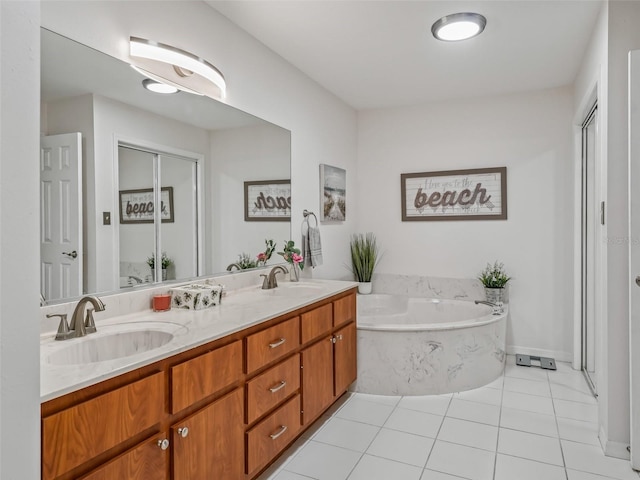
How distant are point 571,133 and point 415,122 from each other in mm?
1367

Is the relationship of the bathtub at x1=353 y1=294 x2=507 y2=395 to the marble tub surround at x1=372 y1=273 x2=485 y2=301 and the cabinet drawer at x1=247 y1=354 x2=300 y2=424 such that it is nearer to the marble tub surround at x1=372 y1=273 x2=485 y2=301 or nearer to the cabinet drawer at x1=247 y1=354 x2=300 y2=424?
the marble tub surround at x1=372 y1=273 x2=485 y2=301

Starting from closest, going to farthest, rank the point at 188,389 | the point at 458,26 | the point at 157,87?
the point at 188,389, the point at 157,87, the point at 458,26

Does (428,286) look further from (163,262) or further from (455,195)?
(163,262)

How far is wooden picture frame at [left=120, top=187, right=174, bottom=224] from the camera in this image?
1.86 metres

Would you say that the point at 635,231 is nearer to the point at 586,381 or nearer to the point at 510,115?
the point at 586,381

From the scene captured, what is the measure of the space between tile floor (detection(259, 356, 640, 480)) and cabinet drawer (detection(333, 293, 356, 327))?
0.59 meters

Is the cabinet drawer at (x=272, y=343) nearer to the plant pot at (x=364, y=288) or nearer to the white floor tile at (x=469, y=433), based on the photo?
the white floor tile at (x=469, y=433)

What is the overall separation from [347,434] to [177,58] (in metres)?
2.22

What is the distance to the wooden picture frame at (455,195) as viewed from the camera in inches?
150

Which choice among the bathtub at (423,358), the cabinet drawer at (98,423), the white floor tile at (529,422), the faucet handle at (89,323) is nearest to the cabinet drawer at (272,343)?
the cabinet drawer at (98,423)

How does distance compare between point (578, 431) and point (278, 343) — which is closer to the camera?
point (278, 343)

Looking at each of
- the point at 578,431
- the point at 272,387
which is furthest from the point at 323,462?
the point at 578,431

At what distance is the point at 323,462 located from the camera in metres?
2.10

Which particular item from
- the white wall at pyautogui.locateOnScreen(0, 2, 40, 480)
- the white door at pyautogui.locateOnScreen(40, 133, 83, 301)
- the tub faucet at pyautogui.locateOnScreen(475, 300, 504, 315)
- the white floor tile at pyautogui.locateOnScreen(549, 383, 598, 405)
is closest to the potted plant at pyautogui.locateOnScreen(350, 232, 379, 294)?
the tub faucet at pyautogui.locateOnScreen(475, 300, 504, 315)
